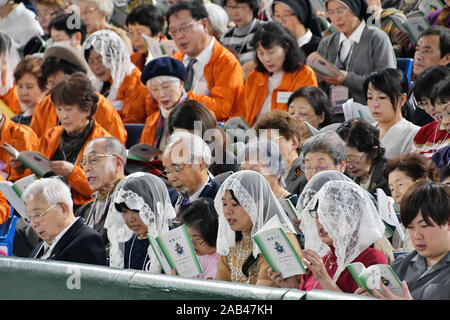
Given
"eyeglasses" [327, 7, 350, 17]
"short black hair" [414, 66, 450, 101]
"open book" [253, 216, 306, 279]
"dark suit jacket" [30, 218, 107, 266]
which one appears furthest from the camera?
"eyeglasses" [327, 7, 350, 17]

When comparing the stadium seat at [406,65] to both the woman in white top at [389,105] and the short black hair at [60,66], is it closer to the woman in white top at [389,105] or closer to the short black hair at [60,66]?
the woman in white top at [389,105]

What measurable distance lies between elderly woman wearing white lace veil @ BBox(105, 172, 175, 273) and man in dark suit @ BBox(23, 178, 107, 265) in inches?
6.4

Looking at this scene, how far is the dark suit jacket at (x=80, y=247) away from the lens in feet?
Result: 14.8

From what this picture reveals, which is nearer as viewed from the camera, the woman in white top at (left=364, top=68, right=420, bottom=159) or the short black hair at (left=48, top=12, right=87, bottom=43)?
the woman in white top at (left=364, top=68, right=420, bottom=159)

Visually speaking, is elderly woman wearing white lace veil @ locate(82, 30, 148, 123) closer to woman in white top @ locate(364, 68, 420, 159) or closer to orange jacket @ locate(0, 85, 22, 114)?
orange jacket @ locate(0, 85, 22, 114)

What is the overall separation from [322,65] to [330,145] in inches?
51.1

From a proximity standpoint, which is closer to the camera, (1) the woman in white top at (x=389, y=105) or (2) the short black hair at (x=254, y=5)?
(1) the woman in white top at (x=389, y=105)

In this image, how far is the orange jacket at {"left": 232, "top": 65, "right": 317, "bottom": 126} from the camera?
244 inches

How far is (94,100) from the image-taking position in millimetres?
6160

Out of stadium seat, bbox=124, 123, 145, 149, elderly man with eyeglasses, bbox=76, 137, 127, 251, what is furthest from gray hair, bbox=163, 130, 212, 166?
stadium seat, bbox=124, 123, 145, 149

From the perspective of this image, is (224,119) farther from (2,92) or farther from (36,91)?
(2,92)

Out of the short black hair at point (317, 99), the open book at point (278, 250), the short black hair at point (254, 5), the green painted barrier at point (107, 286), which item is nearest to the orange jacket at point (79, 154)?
the short black hair at point (317, 99)

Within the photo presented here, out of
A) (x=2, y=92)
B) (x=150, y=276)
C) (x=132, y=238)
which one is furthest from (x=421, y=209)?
(x=2, y=92)

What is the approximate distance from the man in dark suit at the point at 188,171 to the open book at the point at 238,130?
0.64 meters
